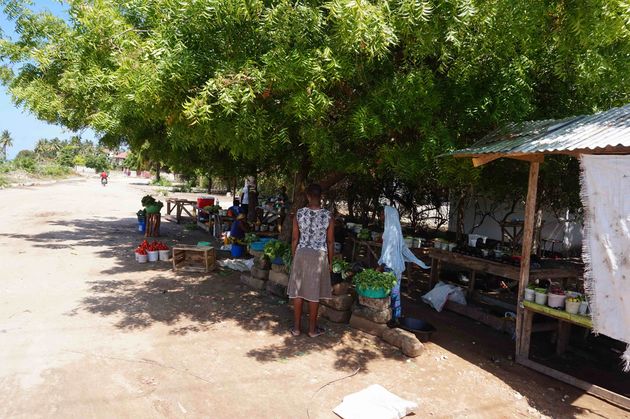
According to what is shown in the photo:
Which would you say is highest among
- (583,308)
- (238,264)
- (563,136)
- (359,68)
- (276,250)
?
(359,68)

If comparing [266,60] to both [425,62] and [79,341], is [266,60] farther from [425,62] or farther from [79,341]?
[79,341]

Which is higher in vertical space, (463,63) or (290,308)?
(463,63)

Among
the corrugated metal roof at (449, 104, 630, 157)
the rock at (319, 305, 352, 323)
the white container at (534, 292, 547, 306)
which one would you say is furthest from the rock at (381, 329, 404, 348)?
the corrugated metal roof at (449, 104, 630, 157)

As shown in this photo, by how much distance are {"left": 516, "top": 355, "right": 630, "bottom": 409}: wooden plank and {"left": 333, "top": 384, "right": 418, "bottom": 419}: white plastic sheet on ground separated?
199 cm

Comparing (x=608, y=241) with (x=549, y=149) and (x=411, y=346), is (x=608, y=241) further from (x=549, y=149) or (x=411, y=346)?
(x=411, y=346)

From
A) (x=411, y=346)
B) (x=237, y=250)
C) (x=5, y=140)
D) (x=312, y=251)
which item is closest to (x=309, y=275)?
(x=312, y=251)

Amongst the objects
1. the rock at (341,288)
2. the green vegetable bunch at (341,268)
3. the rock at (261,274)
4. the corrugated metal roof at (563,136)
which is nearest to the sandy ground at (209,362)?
the rock at (261,274)

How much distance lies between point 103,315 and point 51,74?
235 inches

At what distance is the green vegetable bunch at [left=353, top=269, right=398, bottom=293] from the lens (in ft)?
17.7

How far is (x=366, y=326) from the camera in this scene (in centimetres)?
552

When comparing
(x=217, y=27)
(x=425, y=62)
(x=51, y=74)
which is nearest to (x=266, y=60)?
(x=217, y=27)

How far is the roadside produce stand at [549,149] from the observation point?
404 cm

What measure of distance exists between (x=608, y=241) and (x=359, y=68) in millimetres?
3071

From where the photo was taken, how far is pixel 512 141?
4.95 meters
